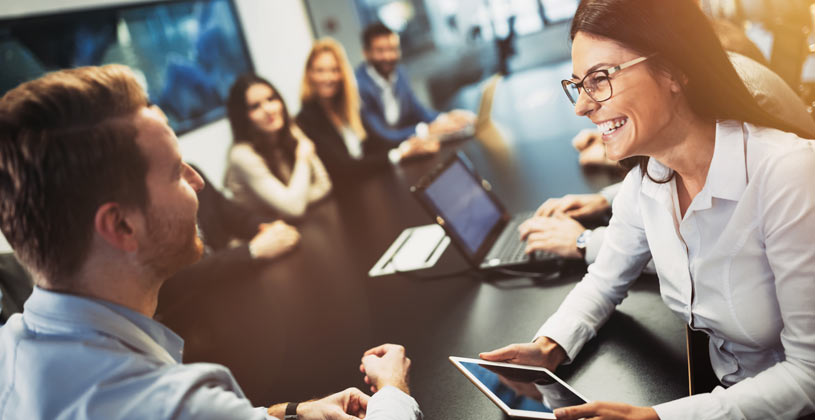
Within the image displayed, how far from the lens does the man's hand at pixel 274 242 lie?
2311mm

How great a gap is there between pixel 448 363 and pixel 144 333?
2.05 feet

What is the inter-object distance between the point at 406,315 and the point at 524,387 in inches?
21.5

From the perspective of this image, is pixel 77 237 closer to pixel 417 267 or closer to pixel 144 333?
pixel 144 333

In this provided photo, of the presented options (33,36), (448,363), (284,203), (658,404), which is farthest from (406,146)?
(658,404)

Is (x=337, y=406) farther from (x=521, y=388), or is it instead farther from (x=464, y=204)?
(x=464, y=204)

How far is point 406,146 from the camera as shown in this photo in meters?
3.33

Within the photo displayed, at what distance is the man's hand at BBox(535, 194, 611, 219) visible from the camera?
1.75m

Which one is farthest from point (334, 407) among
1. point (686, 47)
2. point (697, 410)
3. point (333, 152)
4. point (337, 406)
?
point (333, 152)

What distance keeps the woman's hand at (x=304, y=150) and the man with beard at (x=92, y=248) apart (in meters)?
2.34

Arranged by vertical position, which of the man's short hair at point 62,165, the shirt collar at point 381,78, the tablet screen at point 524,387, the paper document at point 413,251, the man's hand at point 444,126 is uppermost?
the man's short hair at point 62,165

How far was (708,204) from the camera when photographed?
103 cm

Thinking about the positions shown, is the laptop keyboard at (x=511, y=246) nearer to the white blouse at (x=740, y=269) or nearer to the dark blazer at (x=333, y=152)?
the white blouse at (x=740, y=269)

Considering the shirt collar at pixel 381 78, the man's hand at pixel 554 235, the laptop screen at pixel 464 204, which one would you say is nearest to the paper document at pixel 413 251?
the laptop screen at pixel 464 204

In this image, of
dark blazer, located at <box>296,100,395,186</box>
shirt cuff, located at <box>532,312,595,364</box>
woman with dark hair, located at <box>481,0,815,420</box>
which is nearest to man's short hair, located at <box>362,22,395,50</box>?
dark blazer, located at <box>296,100,395,186</box>
